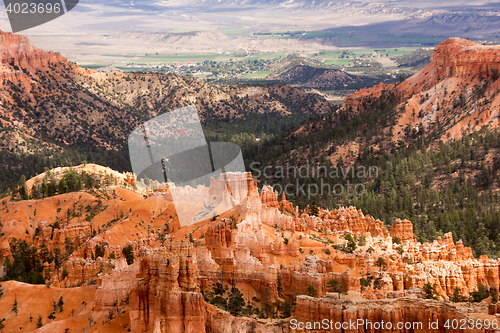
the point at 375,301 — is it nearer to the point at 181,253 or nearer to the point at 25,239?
the point at 181,253

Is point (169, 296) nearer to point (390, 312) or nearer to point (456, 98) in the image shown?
point (390, 312)

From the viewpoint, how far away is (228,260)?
71.1 m

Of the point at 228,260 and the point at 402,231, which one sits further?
the point at 402,231

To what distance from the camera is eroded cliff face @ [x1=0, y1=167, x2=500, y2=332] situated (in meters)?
56.0

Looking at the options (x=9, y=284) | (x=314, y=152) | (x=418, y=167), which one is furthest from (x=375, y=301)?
(x=314, y=152)

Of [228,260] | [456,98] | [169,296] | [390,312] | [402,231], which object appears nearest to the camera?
[390,312]

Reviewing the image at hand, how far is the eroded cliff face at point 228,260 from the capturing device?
5603cm

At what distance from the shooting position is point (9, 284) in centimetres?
8119

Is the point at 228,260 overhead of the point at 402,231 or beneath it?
beneath

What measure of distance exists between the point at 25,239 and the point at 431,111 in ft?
401

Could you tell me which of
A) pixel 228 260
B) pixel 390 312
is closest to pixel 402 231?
pixel 228 260

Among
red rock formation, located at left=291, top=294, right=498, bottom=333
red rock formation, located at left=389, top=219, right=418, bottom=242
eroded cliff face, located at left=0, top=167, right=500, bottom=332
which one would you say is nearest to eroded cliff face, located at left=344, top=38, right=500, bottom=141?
red rock formation, located at left=389, top=219, right=418, bottom=242

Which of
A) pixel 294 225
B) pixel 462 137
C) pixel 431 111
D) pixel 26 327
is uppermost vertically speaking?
pixel 431 111

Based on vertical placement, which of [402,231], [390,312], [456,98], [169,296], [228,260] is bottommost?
[390,312]
